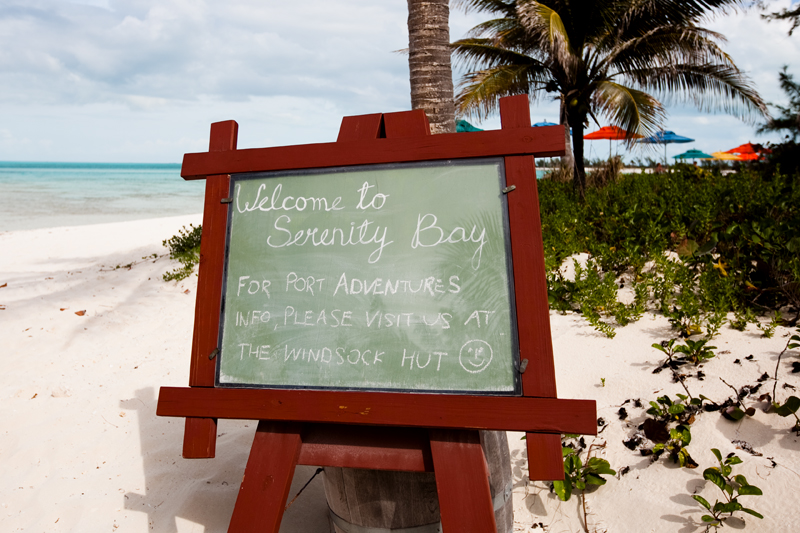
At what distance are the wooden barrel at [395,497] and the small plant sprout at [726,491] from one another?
83cm

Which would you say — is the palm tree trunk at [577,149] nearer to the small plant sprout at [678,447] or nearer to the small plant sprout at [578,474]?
the small plant sprout at [678,447]

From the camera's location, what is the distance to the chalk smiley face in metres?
1.68

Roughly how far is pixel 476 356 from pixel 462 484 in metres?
0.40

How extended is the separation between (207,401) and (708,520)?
6.29ft

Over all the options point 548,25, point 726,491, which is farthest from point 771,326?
point 548,25

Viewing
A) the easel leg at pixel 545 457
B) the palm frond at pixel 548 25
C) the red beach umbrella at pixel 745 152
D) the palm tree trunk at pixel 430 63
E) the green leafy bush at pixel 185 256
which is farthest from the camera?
the red beach umbrella at pixel 745 152

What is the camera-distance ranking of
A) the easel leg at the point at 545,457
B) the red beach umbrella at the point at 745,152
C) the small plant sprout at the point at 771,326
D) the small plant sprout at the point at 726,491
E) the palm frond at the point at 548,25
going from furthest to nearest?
the red beach umbrella at the point at 745,152
the palm frond at the point at 548,25
the small plant sprout at the point at 771,326
the small plant sprout at the point at 726,491
the easel leg at the point at 545,457

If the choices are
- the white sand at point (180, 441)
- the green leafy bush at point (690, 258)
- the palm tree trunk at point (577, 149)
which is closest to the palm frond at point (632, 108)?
the palm tree trunk at point (577, 149)

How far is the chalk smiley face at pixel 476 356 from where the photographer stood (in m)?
1.68

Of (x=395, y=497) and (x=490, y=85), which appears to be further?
(x=490, y=85)

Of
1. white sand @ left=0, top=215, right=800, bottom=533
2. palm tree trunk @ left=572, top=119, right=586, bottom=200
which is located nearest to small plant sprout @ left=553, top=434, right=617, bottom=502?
white sand @ left=0, top=215, right=800, bottom=533

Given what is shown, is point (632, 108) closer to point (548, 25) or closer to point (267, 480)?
point (548, 25)

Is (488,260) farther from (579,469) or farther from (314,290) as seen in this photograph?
(579,469)

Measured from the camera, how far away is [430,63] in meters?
3.50
